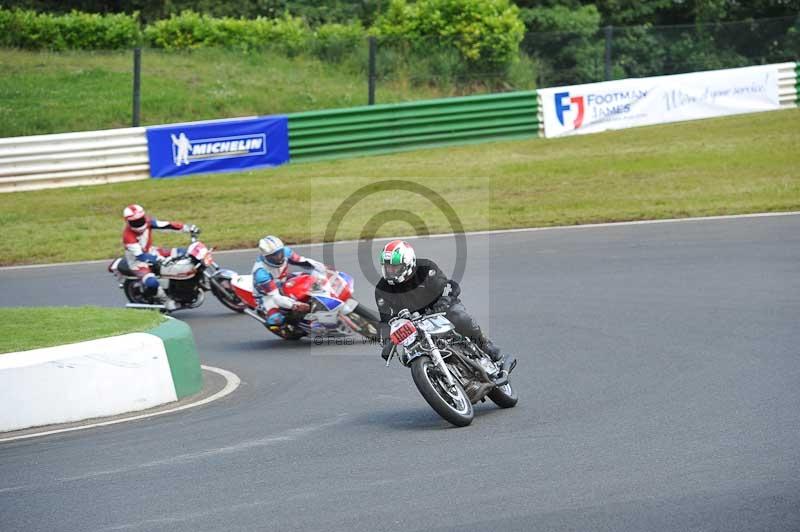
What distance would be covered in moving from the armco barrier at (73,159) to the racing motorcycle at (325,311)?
40.2ft

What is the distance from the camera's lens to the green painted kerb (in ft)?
35.1

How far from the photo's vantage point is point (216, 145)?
25.9 m

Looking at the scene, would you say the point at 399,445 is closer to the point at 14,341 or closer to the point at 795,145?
the point at 14,341

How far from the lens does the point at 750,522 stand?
20.4ft

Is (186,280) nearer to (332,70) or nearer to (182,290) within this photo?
(182,290)

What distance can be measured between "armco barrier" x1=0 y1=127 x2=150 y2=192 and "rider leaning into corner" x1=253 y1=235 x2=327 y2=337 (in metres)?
11.7

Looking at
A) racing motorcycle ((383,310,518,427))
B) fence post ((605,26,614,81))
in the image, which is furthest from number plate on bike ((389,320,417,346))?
fence post ((605,26,614,81))

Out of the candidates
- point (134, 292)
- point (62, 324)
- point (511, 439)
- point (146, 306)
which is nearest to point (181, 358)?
point (62, 324)

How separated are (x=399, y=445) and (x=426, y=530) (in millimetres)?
2073

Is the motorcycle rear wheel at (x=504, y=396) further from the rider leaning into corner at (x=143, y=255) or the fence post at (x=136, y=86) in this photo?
the fence post at (x=136, y=86)

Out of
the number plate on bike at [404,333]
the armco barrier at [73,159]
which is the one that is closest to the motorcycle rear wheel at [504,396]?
the number plate on bike at [404,333]

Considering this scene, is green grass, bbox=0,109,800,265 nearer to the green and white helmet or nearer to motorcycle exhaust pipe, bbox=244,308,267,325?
motorcycle exhaust pipe, bbox=244,308,267,325

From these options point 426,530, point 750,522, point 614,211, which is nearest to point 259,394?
point 426,530

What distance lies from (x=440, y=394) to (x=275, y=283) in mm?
5465
